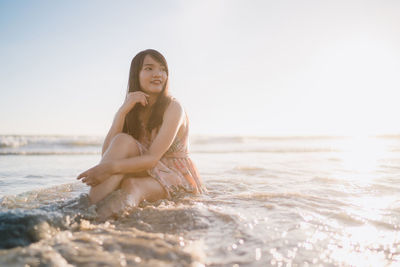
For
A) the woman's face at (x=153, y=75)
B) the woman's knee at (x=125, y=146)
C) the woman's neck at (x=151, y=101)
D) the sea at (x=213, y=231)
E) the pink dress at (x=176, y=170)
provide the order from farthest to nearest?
the woman's neck at (x=151, y=101), the woman's face at (x=153, y=75), the pink dress at (x=176, y=170), the woman's knee at (x=125, y=146), the sea at (x=213, y=231)

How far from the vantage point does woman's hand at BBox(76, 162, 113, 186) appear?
2.91 m

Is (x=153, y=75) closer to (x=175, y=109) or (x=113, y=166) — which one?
(x=175, y=109)

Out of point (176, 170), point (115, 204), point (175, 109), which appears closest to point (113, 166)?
point (115, 204)

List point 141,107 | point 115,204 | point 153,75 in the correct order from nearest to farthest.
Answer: point 115,204
point 153,75
point 141,107

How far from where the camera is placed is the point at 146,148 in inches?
146

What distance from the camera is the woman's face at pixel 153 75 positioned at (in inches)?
152

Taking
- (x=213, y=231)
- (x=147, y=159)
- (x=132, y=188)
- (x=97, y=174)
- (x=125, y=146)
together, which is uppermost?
(x=125, y=146)

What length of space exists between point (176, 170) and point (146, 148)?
447 mm

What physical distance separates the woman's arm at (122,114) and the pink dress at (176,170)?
32 cm

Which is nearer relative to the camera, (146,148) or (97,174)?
(97,174)

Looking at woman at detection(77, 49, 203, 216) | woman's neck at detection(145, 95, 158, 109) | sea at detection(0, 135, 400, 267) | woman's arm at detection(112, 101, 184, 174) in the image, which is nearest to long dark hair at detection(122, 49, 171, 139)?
woman at detection(77, 49, 203, 216)

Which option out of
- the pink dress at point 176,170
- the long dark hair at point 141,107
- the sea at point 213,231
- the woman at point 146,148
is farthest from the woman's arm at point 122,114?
the sea at point 213,231

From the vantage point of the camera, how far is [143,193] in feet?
10.3

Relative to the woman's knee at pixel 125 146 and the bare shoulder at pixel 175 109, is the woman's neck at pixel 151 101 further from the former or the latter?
the woman's knee at pixel 125 146
